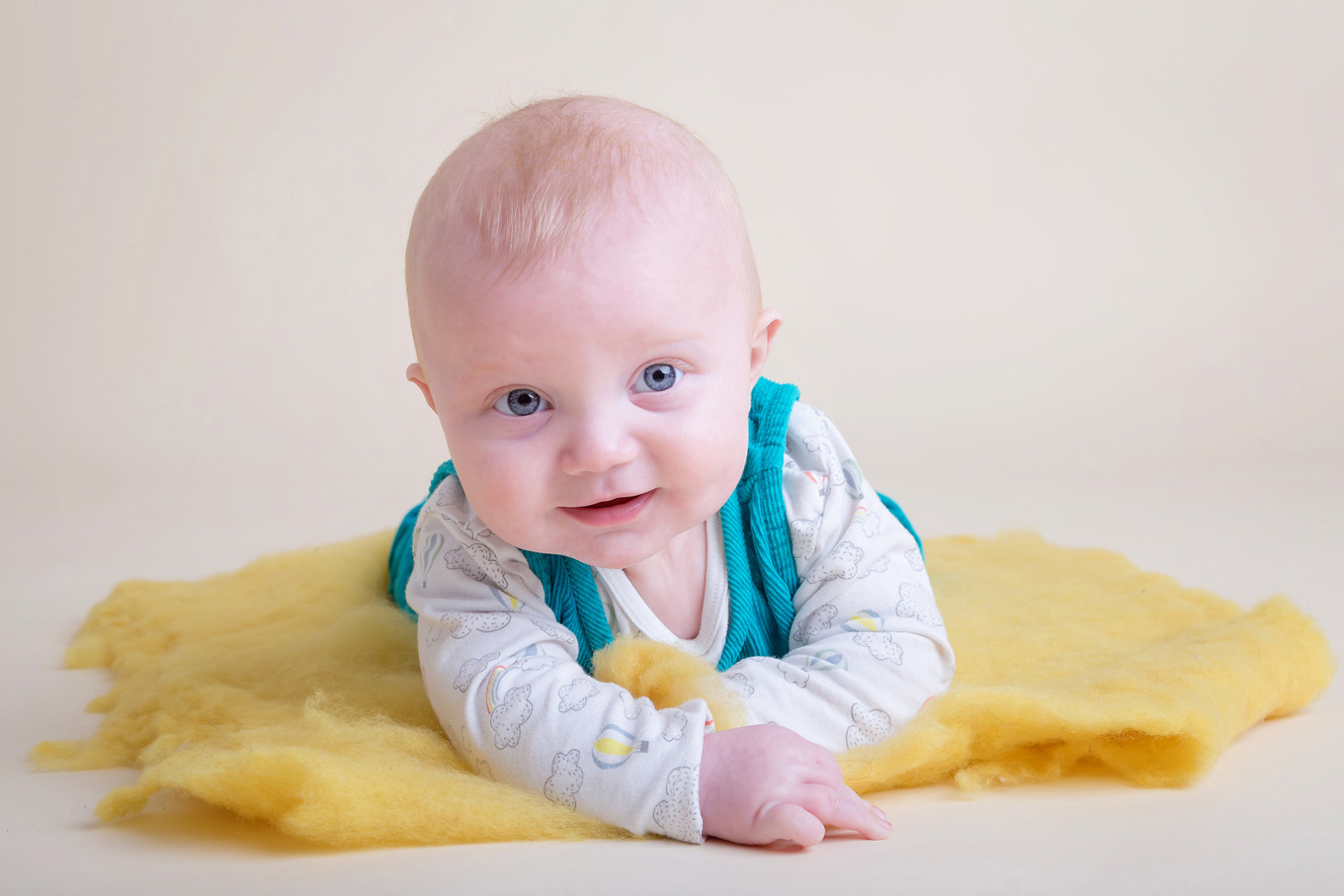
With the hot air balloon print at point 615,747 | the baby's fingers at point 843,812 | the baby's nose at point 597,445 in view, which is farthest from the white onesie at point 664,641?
the baby's nose at point 597,445

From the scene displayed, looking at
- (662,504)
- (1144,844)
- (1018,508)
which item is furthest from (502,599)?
(1018,508)

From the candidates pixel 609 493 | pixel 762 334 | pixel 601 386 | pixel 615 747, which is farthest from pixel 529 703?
pixel 762 334

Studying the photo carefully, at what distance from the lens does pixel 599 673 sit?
145 centimetres

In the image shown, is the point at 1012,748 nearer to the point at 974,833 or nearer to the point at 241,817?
the point at 974,833

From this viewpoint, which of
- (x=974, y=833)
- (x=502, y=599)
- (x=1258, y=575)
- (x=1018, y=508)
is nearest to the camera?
(x=974, y=833)

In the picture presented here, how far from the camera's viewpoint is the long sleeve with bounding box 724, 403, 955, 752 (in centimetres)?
139

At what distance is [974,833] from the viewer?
3.93 ft

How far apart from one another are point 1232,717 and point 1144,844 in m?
A: 0.31

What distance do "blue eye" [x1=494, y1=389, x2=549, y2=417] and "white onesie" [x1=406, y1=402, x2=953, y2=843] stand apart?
242mm

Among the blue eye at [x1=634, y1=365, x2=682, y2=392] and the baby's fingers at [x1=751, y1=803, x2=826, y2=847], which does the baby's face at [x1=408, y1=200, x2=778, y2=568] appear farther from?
the baby's fingers at [x1=751, y1=803, x2=826, y2=847]

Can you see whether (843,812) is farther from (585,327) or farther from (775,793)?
(585,327)

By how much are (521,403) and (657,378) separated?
0.14m

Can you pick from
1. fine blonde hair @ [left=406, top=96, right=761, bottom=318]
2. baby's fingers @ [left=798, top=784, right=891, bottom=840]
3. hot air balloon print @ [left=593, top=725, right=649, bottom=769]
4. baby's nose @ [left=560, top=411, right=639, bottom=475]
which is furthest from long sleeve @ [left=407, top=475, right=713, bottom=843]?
fine blonde hair @ [left=406, top=96, right=761, bottom=318]

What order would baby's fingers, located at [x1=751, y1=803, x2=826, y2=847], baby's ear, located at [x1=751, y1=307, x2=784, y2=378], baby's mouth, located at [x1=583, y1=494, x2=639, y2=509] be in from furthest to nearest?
baby's ear, located at [x1=751, y1=307, x2=784, y2=378], baby's mouth, located at [x1=583, y1=494, x2=639, y2=509], baby's fingers, located at [x1=751, y1=803, x2=826, y2=847]
